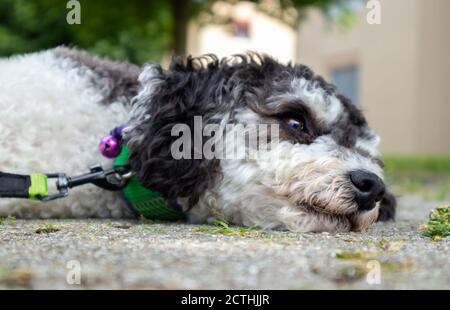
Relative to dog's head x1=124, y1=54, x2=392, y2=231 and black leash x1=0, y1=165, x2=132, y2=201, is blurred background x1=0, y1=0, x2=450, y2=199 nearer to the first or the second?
dog's head x1=124, y1=54, x2=392, y2=231

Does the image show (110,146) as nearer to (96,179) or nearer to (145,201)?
(96,179)

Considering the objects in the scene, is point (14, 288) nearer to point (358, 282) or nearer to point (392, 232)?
point (358, 282)

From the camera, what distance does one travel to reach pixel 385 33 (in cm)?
1767

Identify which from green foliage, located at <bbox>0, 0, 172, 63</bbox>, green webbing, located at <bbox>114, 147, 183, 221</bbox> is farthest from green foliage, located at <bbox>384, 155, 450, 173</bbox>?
green webbing, located at <bbox>114, 147, 183, 221</bbox>

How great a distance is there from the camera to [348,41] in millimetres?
19344

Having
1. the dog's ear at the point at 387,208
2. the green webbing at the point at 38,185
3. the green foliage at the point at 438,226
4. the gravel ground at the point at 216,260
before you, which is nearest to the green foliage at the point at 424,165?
the dog's ear at the point at 387,208

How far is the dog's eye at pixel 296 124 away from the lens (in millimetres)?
3504

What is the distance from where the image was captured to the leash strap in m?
3.53

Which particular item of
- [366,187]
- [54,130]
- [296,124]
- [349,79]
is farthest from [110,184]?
[349,79]

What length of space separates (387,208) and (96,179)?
1760 mm

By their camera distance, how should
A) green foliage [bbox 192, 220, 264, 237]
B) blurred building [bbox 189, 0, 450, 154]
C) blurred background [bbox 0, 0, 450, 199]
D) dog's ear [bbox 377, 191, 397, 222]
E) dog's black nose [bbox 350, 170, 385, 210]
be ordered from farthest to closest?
1. blurred building [bbox 189, 0, 450, 154]
2. blurred background [bbox 0, 0, 450, 199]
3. dog's ear [bbox 377, 191, 397, 222]
4. dog's black nose [bbox 350, 170, 385, 210]
5. green foliage [bbox 192, 220, 264, 237]

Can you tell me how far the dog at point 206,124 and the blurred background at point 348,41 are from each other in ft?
19.9

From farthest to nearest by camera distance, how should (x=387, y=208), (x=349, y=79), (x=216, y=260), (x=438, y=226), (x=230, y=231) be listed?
(x=349, y=79), (x=387, y=208), (x=438, y=226), (x=230, y=231), (x=216, y=260)

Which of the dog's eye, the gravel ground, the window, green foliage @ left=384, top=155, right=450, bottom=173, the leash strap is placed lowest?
green foliage @ left=384, top=155, right=450, bottom=173
